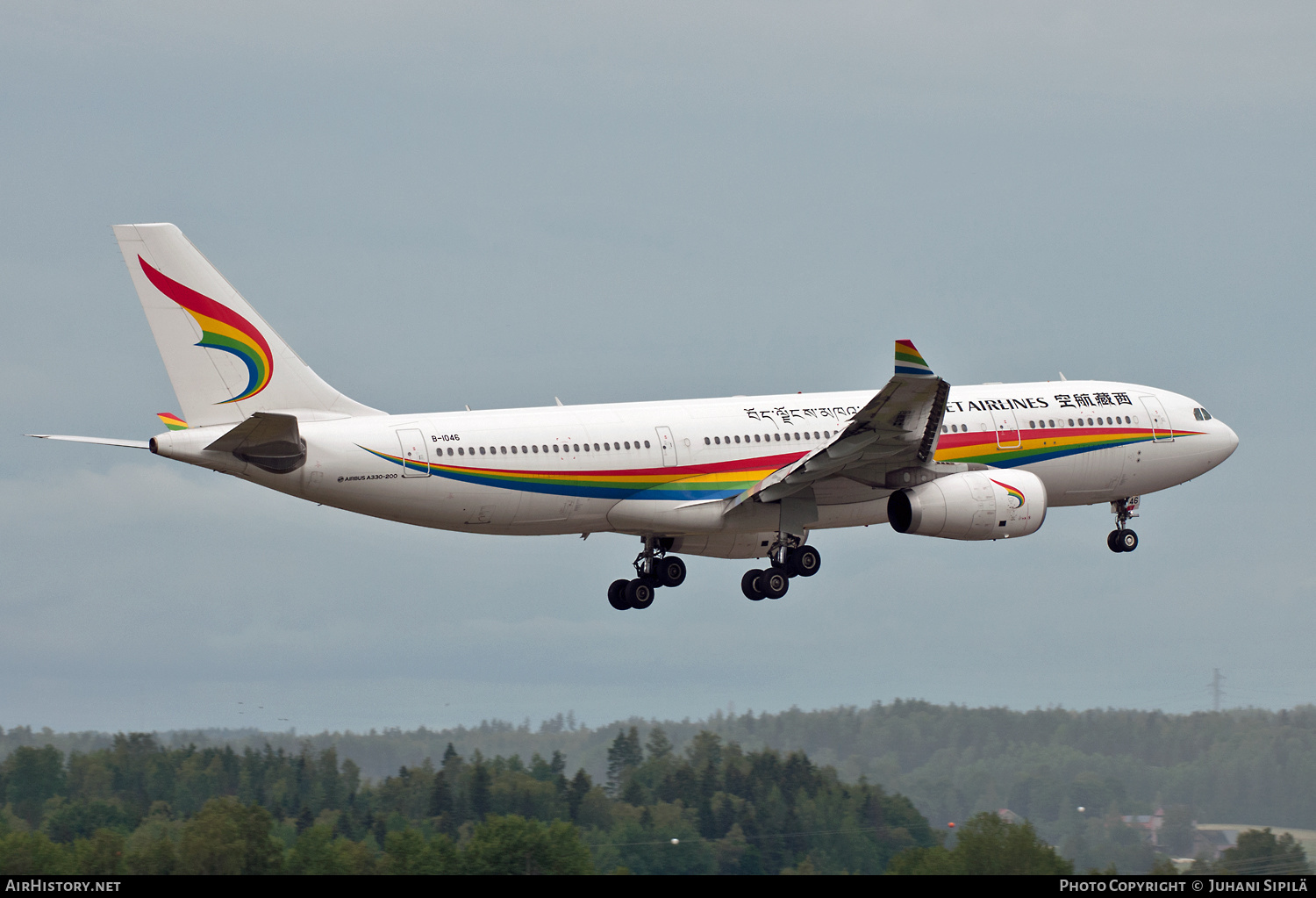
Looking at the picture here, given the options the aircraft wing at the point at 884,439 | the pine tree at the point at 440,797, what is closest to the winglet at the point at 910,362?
the aircraft wing at the point at 884,439

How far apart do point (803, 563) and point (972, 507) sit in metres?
5.42

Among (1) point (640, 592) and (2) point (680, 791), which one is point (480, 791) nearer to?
(2) point (680, 791)

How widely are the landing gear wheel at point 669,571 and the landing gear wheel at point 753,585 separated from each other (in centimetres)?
238

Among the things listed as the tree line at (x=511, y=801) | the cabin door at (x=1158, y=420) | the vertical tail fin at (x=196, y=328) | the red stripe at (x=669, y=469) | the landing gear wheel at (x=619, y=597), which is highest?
the cabin door at (x=1158, y=420)

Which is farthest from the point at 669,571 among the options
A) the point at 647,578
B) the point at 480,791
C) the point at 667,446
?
the point at 480,791

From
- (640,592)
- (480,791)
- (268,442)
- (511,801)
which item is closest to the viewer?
(268,442)

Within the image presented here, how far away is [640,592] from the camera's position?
51.8m

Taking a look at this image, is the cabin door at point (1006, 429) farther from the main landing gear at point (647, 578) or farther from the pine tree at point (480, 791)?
the pine tree at point (480, 791)

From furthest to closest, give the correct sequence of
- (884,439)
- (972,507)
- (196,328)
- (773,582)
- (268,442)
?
1. (773,582)
2. (972,507)
3. (884,439)
4. (196,328)
5. (268,442)

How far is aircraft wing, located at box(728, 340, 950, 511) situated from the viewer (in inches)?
1751

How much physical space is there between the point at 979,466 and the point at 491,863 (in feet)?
74.3

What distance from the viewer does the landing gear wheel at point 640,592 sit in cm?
5181
